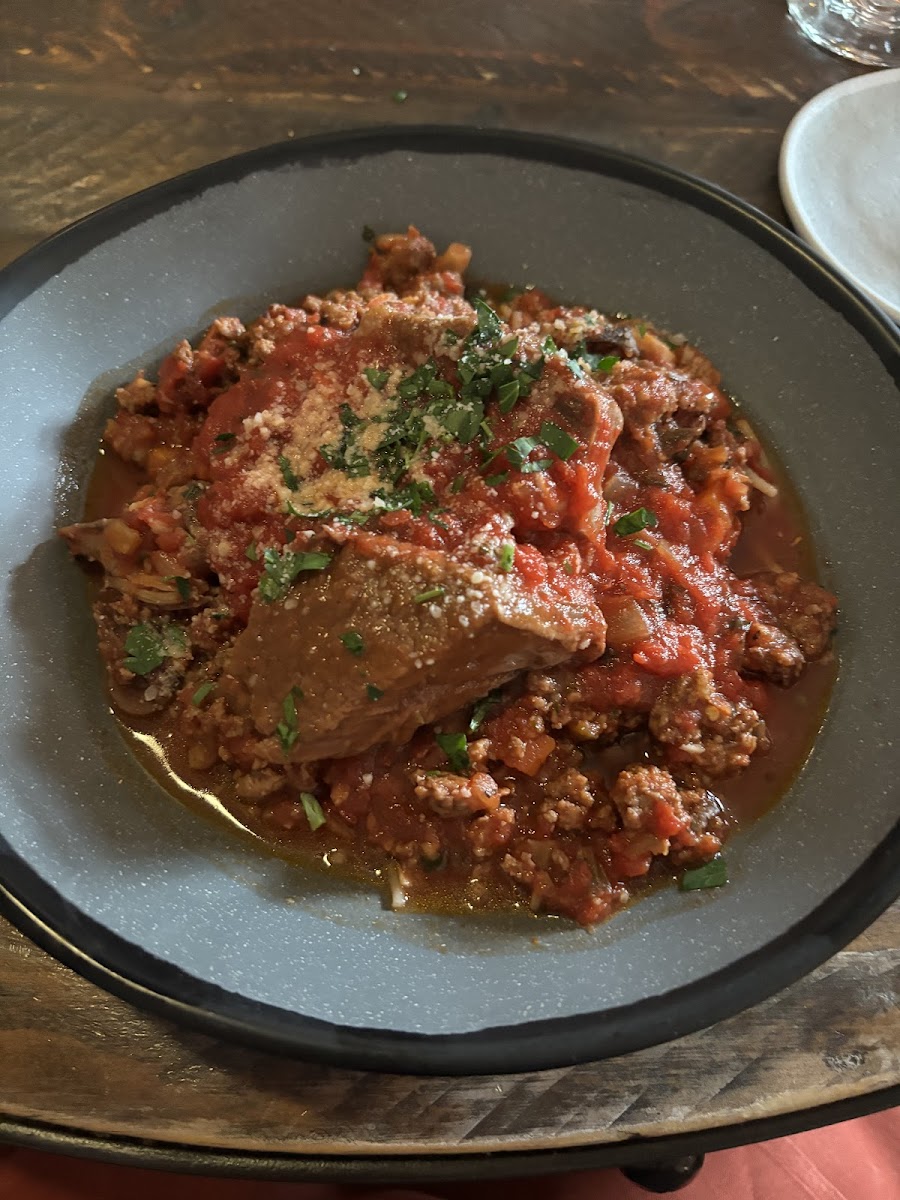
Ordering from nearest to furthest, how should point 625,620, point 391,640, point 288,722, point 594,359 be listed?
1. point 391,640
2. point 288,722
3. point 625,620
4. point 594,359

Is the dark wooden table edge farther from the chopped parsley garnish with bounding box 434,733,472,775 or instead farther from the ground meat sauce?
the chopped parsley garnish with bounding box 434,733,472,775

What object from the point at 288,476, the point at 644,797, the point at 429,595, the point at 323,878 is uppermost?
the point at 429,595

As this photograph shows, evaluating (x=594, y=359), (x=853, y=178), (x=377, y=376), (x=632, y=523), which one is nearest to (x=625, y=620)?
(x=632, y=523)

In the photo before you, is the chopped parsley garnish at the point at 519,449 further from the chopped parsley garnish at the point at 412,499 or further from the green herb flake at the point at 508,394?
the chopped parsley garnish at the point at 412,499

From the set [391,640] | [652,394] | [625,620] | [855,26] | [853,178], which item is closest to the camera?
[391,640]

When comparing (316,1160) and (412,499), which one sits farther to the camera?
(412,499)

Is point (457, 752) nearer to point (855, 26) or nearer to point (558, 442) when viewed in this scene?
point (558, 442)

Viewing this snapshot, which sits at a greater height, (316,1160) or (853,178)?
(853,178)
